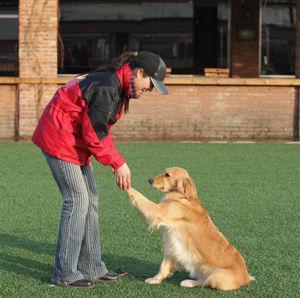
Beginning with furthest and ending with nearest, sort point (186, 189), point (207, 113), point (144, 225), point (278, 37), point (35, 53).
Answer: point (278, 37) < point (207, 113) < point (35, 53) < point (144, 225) < point (186, 189)

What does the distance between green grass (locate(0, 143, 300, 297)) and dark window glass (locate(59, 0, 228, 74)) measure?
5.05 m

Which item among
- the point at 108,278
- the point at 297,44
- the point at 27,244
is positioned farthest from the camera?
the point at 297,44

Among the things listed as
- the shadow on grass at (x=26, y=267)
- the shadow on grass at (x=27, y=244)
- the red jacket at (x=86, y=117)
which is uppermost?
the red jacket at (x=86, y=117)

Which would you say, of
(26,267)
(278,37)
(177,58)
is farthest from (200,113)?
(26,267)

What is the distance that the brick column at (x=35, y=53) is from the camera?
19156 millimetres

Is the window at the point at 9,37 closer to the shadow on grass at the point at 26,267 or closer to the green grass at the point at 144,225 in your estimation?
the green grass at the point at 144,225

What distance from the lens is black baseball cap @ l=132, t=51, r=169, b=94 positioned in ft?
20.9

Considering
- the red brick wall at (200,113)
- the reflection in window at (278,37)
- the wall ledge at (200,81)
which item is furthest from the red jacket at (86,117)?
the reflection in window at (278,37)

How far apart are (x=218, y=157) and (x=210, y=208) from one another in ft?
18.5

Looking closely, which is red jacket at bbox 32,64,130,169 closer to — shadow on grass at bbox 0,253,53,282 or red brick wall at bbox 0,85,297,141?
shadow on grass at bbox 0,253,53,282

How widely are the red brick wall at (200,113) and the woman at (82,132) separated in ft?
41.9

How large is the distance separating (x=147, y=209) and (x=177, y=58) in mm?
15200

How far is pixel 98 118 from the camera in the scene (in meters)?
6.32

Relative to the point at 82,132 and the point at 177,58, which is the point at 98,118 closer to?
the point at 82,132
